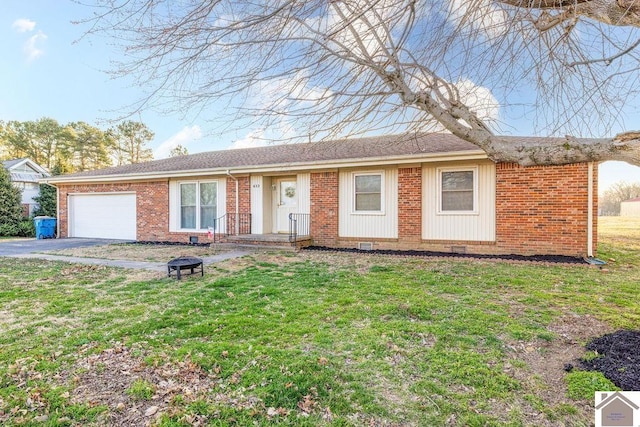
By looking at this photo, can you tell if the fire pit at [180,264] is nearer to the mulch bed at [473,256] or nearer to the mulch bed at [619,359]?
the mulch bed at [473,256]

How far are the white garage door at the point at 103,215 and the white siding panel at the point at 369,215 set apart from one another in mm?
8786

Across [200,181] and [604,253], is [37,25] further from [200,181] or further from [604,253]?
[604,253]

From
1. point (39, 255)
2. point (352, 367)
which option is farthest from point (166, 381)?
point (39, 255)

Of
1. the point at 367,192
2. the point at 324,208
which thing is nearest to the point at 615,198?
the point at 367,192

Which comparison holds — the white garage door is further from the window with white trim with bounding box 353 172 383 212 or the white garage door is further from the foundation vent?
the foundation vent

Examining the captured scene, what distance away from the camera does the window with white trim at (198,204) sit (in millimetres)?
12469

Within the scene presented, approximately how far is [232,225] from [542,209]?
31.0 ft

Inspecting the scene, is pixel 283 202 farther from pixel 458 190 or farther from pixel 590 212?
pixel 590 212

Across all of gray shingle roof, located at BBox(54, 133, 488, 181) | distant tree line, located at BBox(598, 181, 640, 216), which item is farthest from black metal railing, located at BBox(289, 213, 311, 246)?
distant tree line, located at BBox(598, 181, 640, 216)

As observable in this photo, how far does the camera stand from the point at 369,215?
34.3 ft

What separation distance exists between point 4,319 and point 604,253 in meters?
13.0

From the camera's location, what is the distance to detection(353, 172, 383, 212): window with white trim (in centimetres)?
1043

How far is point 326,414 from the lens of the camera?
7.73ft

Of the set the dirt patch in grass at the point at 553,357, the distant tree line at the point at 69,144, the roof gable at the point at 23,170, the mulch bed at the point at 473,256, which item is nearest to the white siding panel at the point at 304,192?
the mulch bed at the point at 473,256
